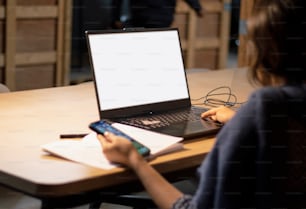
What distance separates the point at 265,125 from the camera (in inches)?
47.9

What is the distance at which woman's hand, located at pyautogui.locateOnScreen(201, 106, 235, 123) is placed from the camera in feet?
6.11

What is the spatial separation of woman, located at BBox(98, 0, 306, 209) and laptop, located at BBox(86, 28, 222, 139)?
0.47 metres

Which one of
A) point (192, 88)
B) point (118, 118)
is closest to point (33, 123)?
point (118, 118)

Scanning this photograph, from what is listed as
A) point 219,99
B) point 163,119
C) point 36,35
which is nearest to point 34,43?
point 36,35

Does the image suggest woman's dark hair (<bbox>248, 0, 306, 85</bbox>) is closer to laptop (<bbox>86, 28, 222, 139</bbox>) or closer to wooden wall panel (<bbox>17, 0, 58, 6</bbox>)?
laptop (<bbox>86, 28, 222, 139</bbox>)

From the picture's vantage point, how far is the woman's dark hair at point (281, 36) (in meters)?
1.24

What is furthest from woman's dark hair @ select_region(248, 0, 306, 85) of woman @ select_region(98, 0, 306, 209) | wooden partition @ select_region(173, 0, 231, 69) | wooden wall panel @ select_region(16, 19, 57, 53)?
wooden partition @ select_region(173, 0, 231, 69)

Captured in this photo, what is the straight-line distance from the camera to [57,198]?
136 cm

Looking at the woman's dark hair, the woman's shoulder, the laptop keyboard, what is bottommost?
the laptop keyboard

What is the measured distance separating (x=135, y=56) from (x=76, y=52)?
2.79 meters

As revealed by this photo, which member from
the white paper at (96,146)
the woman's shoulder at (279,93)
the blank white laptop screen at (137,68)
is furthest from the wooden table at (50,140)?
the woman's shoulder at (279,93)

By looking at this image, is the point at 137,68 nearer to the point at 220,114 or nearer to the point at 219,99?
the point at 220,114

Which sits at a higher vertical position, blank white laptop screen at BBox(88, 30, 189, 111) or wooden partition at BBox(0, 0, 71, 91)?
blank white laptop screen at BBox(88, 30, 189, 111)

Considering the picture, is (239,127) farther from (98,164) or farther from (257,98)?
(98,164)
